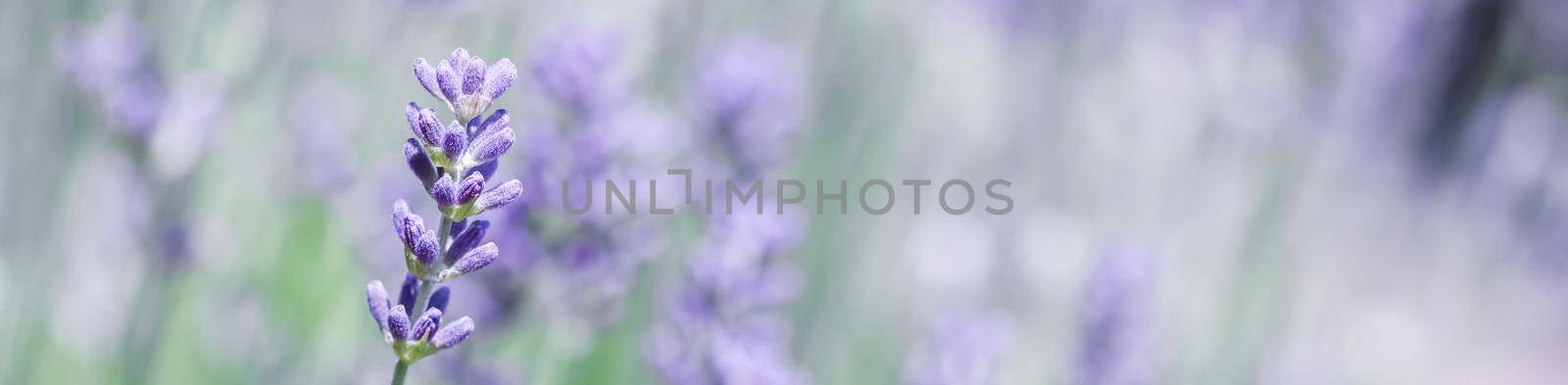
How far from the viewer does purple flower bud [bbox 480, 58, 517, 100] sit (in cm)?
59

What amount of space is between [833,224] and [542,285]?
1141mm

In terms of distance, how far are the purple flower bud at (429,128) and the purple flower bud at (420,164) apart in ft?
0.09

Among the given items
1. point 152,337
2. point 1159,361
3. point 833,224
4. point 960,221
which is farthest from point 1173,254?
point 152,337

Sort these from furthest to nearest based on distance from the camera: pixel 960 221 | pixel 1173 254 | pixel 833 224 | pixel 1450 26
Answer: pixel 1450 26
pixel 1173 254
pixel 960 221
pixel 833 224

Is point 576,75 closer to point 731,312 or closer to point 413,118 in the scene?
point 731,312

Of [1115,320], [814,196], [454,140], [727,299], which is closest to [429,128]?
[454,140]

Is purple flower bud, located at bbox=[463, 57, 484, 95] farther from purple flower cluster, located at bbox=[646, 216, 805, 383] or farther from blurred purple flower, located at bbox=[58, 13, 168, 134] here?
blurred purple flower, located at bbox=[58, 13, 168, 134]

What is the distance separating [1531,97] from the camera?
3.52m

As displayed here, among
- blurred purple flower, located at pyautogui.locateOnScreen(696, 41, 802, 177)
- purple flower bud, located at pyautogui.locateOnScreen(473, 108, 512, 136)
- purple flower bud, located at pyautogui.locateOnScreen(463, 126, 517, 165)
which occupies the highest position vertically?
purple flower bud, located at pyautogui.locateOnScreen(473, 108, 512, 136)

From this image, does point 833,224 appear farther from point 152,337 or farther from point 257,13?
point 152,337

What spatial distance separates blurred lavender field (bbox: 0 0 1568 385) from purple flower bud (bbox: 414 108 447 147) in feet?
1.50

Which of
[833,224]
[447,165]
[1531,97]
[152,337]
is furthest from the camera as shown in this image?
[1531,97]

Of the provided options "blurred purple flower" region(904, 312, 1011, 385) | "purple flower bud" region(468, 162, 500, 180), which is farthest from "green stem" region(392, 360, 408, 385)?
"blurred purple flower" region(904, 312, 1011, 385)

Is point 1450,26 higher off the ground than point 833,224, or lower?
higher
